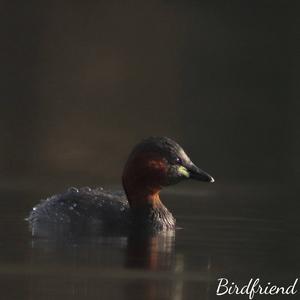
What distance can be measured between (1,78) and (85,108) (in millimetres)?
1604

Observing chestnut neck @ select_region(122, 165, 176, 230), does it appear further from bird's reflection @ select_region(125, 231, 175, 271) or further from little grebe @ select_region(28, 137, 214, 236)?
bird's reflection @ select_region(125, 231, 175, 271)

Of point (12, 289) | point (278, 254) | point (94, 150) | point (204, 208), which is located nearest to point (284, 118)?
point (94, 150)

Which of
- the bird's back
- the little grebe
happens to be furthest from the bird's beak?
the bird's back

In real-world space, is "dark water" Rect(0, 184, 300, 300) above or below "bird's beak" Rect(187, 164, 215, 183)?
below

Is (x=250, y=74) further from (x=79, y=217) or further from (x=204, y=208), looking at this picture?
(x=79, y=217)

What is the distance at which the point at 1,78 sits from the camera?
25469mm

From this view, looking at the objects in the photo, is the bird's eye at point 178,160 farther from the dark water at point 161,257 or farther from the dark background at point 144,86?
the dark background at point 144,86

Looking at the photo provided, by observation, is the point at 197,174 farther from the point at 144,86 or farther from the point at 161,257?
the point at 144,86

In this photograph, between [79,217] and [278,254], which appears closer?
[278,254]

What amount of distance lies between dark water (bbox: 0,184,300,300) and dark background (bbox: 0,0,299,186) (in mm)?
4452

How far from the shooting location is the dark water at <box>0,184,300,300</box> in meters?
10.8

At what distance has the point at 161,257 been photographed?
40.7ft

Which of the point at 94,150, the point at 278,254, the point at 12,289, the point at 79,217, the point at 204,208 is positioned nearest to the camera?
the point at 12,289

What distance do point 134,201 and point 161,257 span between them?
2209 millimetres
